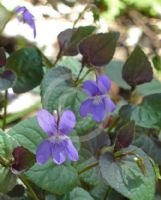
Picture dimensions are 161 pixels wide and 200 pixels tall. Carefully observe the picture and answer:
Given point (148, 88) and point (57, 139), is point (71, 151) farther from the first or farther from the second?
point (148, 88)

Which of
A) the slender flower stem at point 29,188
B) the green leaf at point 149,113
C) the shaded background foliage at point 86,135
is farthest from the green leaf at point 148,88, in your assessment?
the slender flower stem at point 29,188

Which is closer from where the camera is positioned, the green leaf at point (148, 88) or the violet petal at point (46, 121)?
the violet petal at point (46, 121)

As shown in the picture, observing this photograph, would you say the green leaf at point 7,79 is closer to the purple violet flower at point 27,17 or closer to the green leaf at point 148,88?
the purple violet flower at point 27,17

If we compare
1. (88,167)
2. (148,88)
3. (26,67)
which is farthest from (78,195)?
(148,88)

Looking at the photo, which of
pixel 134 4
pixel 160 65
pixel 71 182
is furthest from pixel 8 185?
pixel 134 4

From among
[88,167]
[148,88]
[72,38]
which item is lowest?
[148,88]

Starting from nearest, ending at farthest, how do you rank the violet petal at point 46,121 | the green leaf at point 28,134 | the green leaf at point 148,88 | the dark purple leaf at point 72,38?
1. the violet petal at point 46,121
2. the green leaf at point 28,134
3. the dark purple leaf at point 72,38
4. the green leaf at point 148,88

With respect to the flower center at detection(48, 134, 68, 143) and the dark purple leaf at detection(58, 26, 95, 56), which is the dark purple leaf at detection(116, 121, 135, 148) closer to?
the flower center at detection(48, 134, 68, 143)
